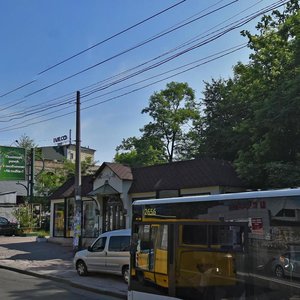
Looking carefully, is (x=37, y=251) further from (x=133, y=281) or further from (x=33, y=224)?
(x=133, y=281)

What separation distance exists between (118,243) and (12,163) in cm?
1977

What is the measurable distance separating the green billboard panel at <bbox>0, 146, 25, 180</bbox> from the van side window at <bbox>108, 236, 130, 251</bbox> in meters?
19.1

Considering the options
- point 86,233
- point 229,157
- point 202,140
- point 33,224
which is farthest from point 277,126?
point 33,224

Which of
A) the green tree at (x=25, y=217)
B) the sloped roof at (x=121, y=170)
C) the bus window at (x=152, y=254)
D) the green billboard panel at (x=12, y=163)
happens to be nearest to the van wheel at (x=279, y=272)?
the bus window at (x=152, y=254)

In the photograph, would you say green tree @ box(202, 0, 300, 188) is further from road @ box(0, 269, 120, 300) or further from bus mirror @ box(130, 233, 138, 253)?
bus mirror @ box(130, 233, 138, 253)

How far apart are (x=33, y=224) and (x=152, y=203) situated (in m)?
33.5

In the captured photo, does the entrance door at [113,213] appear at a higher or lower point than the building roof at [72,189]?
lower

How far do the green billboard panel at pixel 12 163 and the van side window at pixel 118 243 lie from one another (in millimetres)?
19142

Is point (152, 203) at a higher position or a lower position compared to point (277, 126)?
lower

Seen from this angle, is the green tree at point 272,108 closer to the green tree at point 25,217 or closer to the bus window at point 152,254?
the bus window at point 152,254

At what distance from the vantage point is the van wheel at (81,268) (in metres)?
17.0

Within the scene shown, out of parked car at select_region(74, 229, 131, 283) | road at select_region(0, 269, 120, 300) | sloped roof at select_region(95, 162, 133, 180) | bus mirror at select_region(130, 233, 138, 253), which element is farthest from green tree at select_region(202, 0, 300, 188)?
bus mirror at select_region(130, 233, 138, 253)

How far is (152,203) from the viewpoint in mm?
7855

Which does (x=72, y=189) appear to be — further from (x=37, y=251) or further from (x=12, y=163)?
(x=12, y=163)
